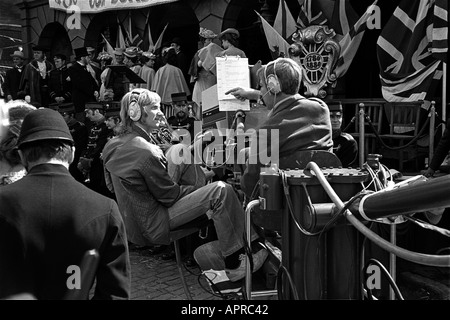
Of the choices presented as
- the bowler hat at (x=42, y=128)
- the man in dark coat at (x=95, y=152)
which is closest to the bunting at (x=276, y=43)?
the man in dark coat at (x=95, y=152)

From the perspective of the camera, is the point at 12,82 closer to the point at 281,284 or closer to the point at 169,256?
the point at 169,256

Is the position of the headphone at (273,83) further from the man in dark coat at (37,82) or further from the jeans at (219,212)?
the man in dark coat at (37,82)

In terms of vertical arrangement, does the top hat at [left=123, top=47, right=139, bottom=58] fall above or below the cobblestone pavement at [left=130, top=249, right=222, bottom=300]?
above

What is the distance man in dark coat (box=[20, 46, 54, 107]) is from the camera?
46.8 feet

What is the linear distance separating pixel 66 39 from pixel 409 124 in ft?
46.2

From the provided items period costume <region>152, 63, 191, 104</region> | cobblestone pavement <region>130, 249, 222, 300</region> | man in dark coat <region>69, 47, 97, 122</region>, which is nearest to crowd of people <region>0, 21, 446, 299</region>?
cobblestone pavement <region>130, 249, 222, 300</region>

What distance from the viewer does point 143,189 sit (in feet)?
12.5

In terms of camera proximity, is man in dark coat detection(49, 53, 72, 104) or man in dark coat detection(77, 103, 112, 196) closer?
man in dark coat detection(77, 103, 112, 196)

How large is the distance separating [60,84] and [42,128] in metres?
12.3

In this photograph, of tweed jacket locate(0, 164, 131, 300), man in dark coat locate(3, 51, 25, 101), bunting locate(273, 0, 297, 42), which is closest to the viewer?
tweed jacket locate(0, 164, 131, 300)

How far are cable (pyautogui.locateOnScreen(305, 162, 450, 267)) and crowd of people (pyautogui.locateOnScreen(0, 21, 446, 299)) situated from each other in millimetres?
869

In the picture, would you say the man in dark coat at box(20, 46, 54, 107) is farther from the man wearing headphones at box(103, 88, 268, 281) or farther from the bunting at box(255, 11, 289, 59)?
the man wearing headphones at box(103, 88, 268, 281)

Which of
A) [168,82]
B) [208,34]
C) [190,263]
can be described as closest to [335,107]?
[190,263]

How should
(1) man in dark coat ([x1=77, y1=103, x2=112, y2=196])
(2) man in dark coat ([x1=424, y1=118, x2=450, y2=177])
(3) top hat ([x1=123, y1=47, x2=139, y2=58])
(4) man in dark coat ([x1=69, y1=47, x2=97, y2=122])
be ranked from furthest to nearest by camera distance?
(4) man in dark coat ([x1=69, y1=47, x2=97, y2=122]), (3) top hat ([x1=123, y1=47, x2=139, y2=58]), (1) man in dark coat ([x1=77, y1=103, x2=112, y2=196]), (2) man in dark coat ([x1=424, y1=118, x2=450, y2=177])
